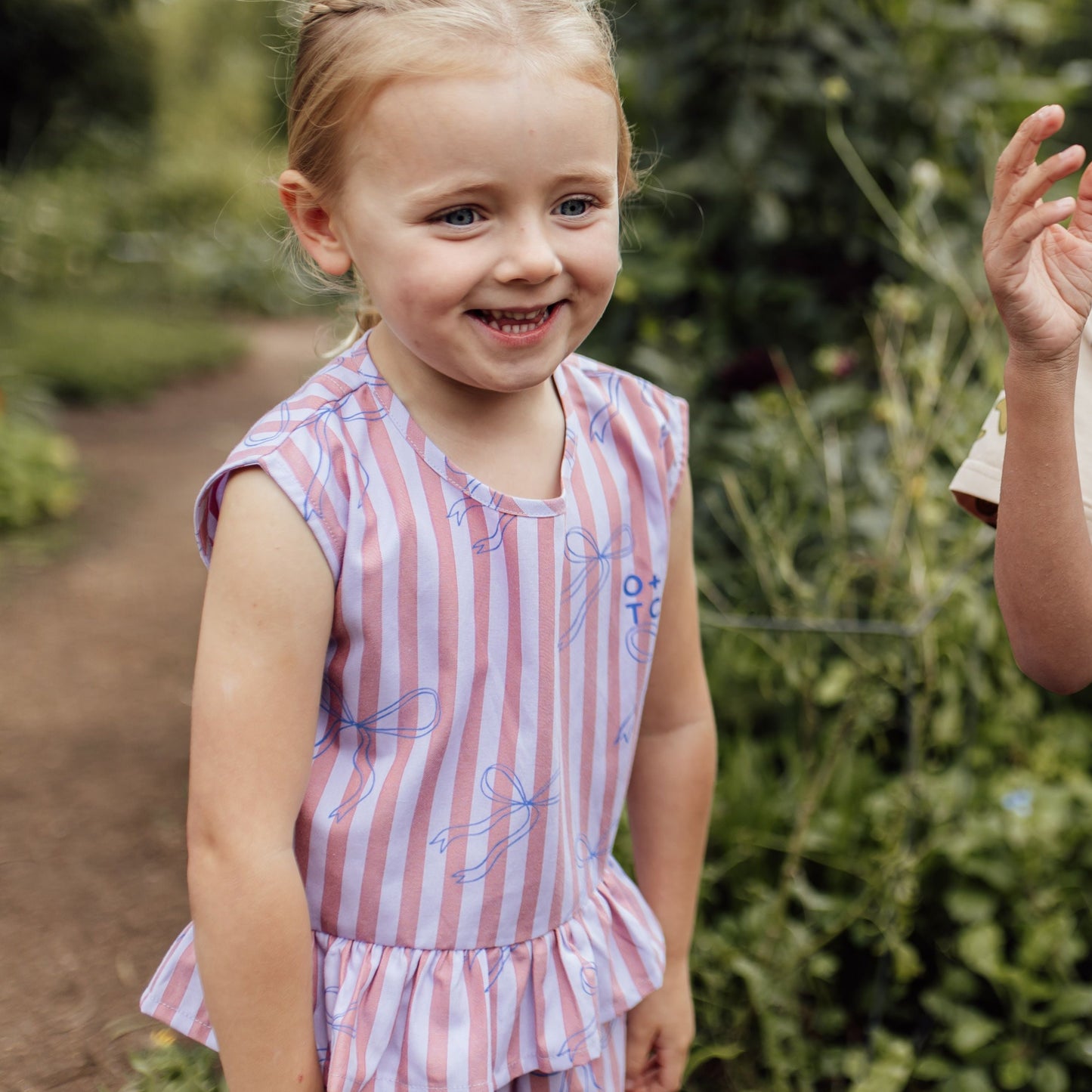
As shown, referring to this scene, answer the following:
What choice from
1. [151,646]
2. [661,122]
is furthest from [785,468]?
[151,646]

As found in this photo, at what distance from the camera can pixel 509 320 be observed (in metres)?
1.08

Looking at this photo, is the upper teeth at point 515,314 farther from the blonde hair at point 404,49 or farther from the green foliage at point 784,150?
the green foliage at point 784,150

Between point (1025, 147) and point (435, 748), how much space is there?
2.43ft

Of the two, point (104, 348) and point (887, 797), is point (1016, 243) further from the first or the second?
point (104, 348)

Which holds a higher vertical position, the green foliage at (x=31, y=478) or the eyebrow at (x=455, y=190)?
the eyebrow at (x=455, y=190)

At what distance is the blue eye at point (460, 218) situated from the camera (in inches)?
40.6

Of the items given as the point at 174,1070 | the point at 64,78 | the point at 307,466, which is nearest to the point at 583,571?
the point at 307,466

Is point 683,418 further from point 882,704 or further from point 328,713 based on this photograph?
point 882,704

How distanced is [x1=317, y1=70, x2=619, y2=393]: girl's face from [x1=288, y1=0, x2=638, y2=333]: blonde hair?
0.02 meters

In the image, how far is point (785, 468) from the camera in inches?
105

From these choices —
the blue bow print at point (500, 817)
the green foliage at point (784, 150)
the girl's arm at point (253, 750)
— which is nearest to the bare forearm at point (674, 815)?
the blue bow print at point (500, 817)

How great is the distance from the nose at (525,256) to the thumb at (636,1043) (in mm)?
893

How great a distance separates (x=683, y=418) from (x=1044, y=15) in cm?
312

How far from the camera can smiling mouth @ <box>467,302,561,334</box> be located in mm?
1071
